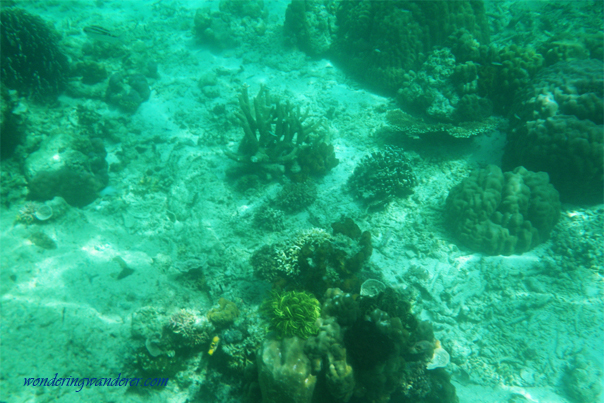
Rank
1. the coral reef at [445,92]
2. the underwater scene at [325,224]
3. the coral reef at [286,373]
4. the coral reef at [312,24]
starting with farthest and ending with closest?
the coral reef at [312,24] < the coral reef at [445,92] < the underwater scene at [325,224] < the coral reef at [286,373]

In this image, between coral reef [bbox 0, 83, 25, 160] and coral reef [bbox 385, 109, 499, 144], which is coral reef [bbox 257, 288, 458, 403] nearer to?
coral reef [bbox 385, 109, 499, 144]

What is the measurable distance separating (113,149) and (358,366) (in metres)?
7.62

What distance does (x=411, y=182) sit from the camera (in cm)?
579

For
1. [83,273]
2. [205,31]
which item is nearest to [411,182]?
[83,273]

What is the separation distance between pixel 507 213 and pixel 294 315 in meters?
4.58

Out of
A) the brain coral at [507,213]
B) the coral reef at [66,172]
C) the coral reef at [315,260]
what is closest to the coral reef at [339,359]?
the coral reef at [315,260]

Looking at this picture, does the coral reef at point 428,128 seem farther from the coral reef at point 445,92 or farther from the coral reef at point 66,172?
the coral reef at point 66,172

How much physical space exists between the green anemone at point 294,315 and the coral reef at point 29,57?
7.81 metres

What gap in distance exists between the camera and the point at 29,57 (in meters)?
6.38

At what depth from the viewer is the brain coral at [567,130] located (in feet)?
16.6

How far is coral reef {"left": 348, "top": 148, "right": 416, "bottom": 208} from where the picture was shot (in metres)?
5.62

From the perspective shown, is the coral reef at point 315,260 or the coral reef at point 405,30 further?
the coral reef at point 405,30

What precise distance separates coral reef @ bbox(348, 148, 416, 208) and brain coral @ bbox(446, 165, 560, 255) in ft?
3.58

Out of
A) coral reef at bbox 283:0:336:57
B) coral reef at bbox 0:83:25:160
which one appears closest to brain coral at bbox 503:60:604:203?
coral reef at bbox 283:0:336:57
